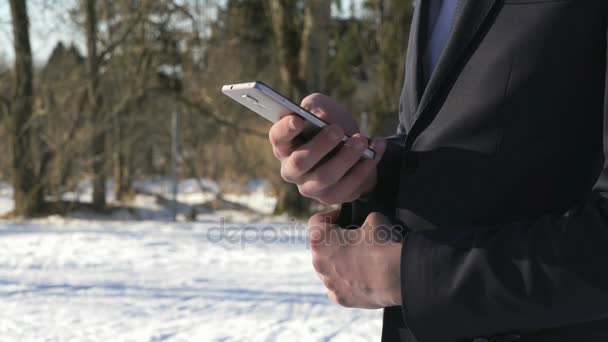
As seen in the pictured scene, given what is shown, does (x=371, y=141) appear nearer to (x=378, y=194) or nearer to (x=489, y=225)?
(x=378, y=194)

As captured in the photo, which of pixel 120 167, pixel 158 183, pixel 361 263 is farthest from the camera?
pixel 158 183

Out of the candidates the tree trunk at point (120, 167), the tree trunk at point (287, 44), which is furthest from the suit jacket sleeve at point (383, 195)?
the tree trunk at point (120, 167)

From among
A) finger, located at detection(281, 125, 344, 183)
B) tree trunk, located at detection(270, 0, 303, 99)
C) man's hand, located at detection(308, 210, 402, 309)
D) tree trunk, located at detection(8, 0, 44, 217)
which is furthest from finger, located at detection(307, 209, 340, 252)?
tree trunk, located at detection(8, 0, 44, 217)

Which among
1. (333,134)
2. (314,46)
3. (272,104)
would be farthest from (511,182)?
(314,46)

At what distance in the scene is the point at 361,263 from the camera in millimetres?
891

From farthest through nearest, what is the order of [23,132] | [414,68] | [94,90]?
[94,90], [23,132], [414,68]

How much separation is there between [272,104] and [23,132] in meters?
9.33

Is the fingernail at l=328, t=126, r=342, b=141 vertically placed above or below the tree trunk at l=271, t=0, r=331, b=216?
below

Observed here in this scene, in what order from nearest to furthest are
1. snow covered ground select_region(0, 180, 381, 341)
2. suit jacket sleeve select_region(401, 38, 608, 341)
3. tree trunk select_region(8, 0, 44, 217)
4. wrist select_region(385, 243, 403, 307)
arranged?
suit jacket sleeve select_region(401, 38, 608, 341) < wrist select_region(385, 243, 403, 307) < snow covered ground select_region(0, 180, 381, 341) < tree trunk select_region(8, 0, 44, 217)

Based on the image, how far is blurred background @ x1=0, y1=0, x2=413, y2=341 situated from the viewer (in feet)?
13.3

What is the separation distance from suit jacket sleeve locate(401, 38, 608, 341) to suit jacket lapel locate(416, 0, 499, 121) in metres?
0.26

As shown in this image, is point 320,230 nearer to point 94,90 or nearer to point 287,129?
point 287,129

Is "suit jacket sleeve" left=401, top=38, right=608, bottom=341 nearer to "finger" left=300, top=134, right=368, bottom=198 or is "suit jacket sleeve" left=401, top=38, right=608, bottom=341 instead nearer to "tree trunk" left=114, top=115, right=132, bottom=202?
"finger" left=300, top=134, right=368, bottom=198

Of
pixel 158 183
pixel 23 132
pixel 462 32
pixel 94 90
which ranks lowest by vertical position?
pixel 158 183
